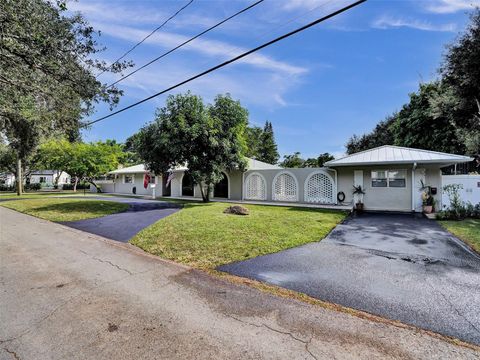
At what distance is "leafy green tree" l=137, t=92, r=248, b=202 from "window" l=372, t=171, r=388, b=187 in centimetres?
775

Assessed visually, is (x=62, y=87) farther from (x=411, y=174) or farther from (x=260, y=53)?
(x=411, y=174)

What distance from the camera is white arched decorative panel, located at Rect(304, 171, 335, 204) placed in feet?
51.5

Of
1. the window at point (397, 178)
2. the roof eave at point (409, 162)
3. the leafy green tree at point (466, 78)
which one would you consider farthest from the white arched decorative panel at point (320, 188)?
the leafy green tree at point (466, 78)

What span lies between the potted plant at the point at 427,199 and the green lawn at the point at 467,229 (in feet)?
6.87

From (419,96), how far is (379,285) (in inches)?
932

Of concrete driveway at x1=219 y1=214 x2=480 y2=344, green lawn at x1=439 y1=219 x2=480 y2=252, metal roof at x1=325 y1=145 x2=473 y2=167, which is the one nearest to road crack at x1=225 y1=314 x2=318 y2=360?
concrete driveway at x1=219 y1=214 x2=480 y2=344

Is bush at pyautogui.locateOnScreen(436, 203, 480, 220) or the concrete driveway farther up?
bush at pyautogui.locateOnScreen(436, 203, 480, 220)

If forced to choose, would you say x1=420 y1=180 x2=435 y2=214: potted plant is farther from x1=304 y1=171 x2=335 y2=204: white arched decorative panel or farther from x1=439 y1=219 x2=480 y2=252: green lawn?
x1=304 y1=171 x2=335 y2=204: white arched decorative panel

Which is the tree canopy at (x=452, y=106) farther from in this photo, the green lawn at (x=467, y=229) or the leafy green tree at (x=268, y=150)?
the leafy green tree at (x=268, y=150)

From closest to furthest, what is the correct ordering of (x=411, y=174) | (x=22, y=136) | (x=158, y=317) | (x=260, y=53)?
(x=158, y=317) < (x=260, y=53) < (x=22, y=136) < (x=411, y=174)

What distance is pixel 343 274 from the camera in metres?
4.82

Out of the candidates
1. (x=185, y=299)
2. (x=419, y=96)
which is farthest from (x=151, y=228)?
(x=419, y=96)

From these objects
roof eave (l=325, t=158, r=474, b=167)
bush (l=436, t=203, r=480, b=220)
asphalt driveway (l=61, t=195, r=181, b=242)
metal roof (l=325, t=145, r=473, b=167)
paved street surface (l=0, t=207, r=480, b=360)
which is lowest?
paved street surface (l=0, t=207, r=480, b=360)

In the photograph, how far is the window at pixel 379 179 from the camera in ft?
46.2
